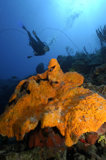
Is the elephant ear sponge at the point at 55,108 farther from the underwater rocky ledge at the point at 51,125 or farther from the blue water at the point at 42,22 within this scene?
the blue water at the point at 42,22

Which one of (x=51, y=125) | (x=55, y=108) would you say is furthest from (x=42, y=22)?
(x=51, y=125)

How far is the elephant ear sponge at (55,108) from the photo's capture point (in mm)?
1670

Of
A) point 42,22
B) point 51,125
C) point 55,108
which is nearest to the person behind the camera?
point 51,125

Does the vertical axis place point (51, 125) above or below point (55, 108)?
below

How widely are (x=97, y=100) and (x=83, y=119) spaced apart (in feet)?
1.32

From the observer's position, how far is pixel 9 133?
216 centimetres

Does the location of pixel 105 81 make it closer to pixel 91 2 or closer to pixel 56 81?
pixel 56 81

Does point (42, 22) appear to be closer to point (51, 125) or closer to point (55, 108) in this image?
point (55, 108)

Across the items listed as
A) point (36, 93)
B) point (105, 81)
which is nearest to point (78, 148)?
point (36, 93)

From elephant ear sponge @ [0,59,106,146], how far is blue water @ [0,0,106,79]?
42.3 m

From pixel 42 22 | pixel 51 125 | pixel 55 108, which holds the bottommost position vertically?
pixel 51 125

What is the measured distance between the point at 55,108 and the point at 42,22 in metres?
122

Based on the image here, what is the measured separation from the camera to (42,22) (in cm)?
10788

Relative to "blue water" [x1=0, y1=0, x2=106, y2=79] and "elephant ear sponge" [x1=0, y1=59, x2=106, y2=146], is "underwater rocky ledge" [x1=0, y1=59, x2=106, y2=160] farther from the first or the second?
"blue water" [x1=0, y1=0, x2=106, y2=79]
